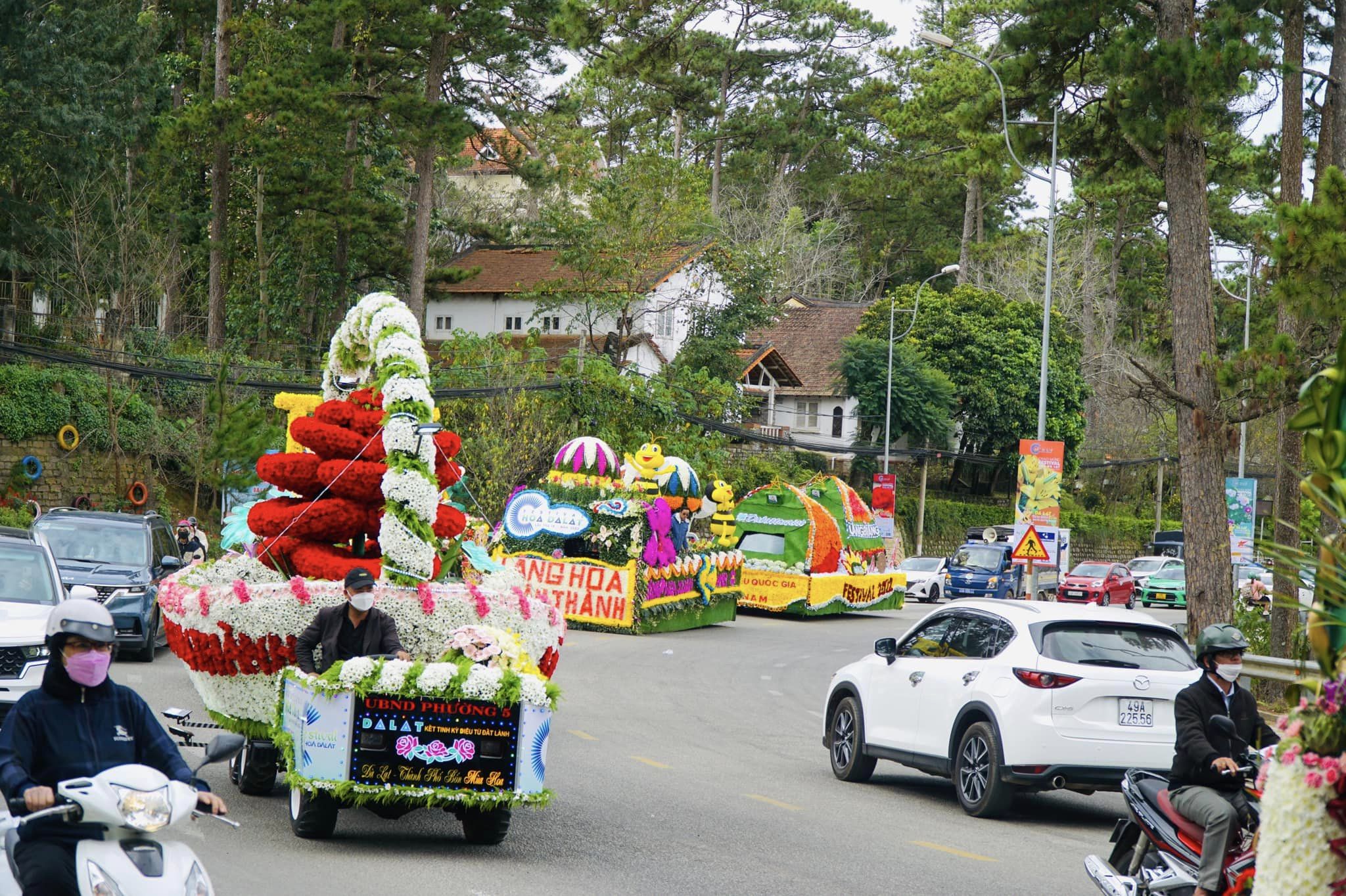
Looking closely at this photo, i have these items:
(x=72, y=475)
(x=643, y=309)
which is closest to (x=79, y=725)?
(x=72, y=475)

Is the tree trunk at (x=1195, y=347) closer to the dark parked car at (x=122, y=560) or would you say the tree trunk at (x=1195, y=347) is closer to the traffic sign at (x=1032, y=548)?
the traffic sign at (x=1032, y=548)

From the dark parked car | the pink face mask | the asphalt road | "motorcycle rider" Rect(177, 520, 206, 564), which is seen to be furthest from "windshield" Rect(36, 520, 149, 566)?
the pink face mask

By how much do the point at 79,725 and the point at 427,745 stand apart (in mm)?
3376

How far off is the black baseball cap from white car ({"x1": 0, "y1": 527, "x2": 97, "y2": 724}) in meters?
3.53

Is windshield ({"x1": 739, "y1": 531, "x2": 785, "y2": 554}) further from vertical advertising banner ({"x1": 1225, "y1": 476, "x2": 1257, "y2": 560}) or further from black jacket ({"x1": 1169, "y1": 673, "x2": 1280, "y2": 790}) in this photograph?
black jacket ({"x1": 1169, "y1": 673, "x2": 1280, "y2": 790})

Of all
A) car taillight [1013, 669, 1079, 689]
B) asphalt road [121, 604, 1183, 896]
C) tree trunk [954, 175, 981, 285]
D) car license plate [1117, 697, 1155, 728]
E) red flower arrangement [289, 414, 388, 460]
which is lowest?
asphalt road [121, 604, 1183, 896]

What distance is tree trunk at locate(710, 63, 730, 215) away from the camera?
65500 mm

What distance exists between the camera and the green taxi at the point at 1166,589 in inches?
1929

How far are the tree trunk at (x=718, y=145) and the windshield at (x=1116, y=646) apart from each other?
5344cm

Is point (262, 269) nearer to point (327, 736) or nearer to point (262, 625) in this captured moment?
point (262, 625)

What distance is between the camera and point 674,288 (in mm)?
58875

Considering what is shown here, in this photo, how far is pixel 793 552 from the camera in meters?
36.1

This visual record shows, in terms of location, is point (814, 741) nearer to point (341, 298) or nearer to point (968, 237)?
point (341, 298)

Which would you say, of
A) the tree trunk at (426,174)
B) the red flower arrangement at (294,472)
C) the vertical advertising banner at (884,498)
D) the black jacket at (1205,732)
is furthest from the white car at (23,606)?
the vertical advertising banner at (884,498)
